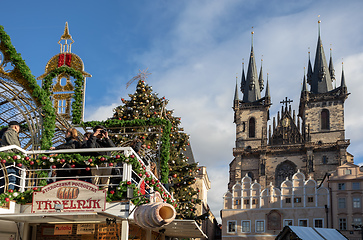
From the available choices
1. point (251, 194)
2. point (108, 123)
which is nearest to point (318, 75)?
point (251, 194)

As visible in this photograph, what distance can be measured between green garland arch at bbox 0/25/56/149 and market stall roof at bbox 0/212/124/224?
2.42m

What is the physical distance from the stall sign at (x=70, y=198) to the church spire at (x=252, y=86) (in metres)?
70.5

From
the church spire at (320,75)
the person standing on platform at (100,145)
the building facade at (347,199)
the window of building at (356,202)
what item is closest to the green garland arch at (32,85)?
the person standing on platform at (100,145)

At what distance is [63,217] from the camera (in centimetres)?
804

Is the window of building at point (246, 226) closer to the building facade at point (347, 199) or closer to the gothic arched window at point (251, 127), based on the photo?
the building facade at point (347, 199)

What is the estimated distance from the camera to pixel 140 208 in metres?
7.71

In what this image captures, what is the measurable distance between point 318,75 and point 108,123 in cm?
6725

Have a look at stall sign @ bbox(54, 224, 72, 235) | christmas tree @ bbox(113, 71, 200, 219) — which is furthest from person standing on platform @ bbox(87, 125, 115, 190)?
christmas tree @ bbox(113, 71, 200, 219)

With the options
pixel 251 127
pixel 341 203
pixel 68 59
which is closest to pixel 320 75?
pixel 251 127

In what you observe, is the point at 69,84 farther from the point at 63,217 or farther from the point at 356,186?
the point at 356,186

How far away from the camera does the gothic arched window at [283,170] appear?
2699 inches

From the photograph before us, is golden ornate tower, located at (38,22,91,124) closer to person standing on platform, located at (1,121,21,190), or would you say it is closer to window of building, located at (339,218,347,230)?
person standing on platform, located at (1,121,21,190)

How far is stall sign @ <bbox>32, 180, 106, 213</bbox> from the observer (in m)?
7.73

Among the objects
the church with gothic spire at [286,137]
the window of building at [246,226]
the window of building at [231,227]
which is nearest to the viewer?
the window of building at [246,226]
